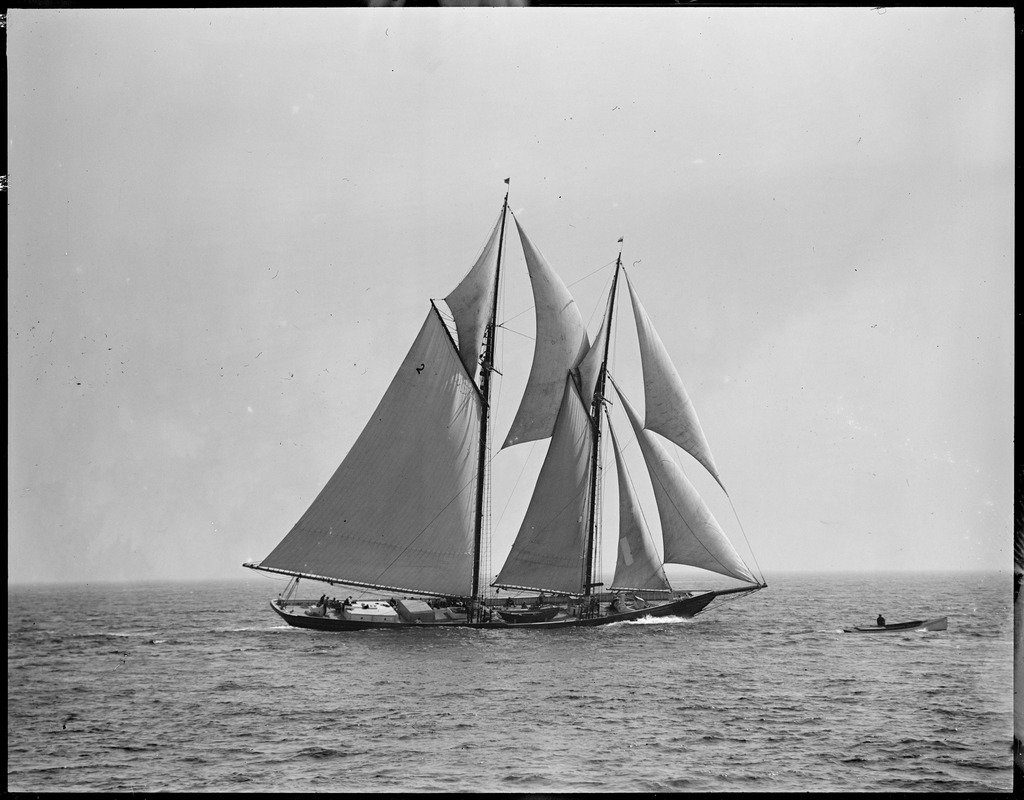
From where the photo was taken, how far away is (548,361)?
19.4 m

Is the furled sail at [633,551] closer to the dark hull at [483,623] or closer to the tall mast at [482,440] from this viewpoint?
the dark hull at [483,623]

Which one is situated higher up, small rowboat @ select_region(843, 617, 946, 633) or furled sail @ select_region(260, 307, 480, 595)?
furled sail @ select_region(260, 307, 480, 595)

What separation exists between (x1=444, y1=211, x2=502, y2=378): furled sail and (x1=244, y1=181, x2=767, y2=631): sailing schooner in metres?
0.05

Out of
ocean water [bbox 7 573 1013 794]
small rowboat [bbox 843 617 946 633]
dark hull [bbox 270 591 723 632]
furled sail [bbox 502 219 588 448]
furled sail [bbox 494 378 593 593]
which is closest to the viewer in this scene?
ocean water [bbox 7 573 1013 794]

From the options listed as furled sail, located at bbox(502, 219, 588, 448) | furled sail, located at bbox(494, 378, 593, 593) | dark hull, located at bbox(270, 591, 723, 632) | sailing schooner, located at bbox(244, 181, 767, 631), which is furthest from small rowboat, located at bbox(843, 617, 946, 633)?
furled sail, located at bbox(502, 219, 588, 448)

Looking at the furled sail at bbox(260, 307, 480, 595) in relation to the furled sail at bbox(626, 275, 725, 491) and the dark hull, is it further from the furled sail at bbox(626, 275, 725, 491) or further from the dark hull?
the furled sail at bbox(626, 275, 725, 491)

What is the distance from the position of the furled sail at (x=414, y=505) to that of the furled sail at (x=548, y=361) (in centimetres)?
166

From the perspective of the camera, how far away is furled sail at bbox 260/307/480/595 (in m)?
18.3

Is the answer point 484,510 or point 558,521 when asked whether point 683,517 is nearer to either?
point 558,521

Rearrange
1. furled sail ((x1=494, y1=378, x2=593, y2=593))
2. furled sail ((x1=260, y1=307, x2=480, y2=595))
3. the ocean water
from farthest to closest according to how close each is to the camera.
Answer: furled sail ((x1=494, y1=378, x2=593, y2=593)) < furled sail ((x1=260, y1=307, x2=480, y2=595)) < the ocean water

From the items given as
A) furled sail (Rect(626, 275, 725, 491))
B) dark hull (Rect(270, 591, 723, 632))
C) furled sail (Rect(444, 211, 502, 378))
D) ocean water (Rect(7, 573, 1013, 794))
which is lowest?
ocean water (Rect(7, 573, 1013, 794))

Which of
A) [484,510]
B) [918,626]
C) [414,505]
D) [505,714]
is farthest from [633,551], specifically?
[505,714]

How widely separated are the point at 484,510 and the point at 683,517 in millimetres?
3828

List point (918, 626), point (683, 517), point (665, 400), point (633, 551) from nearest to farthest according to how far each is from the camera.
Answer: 1. point (665, 400)
2. point (918, 626)
3. point (683, 517)
4. point (633, 551)
